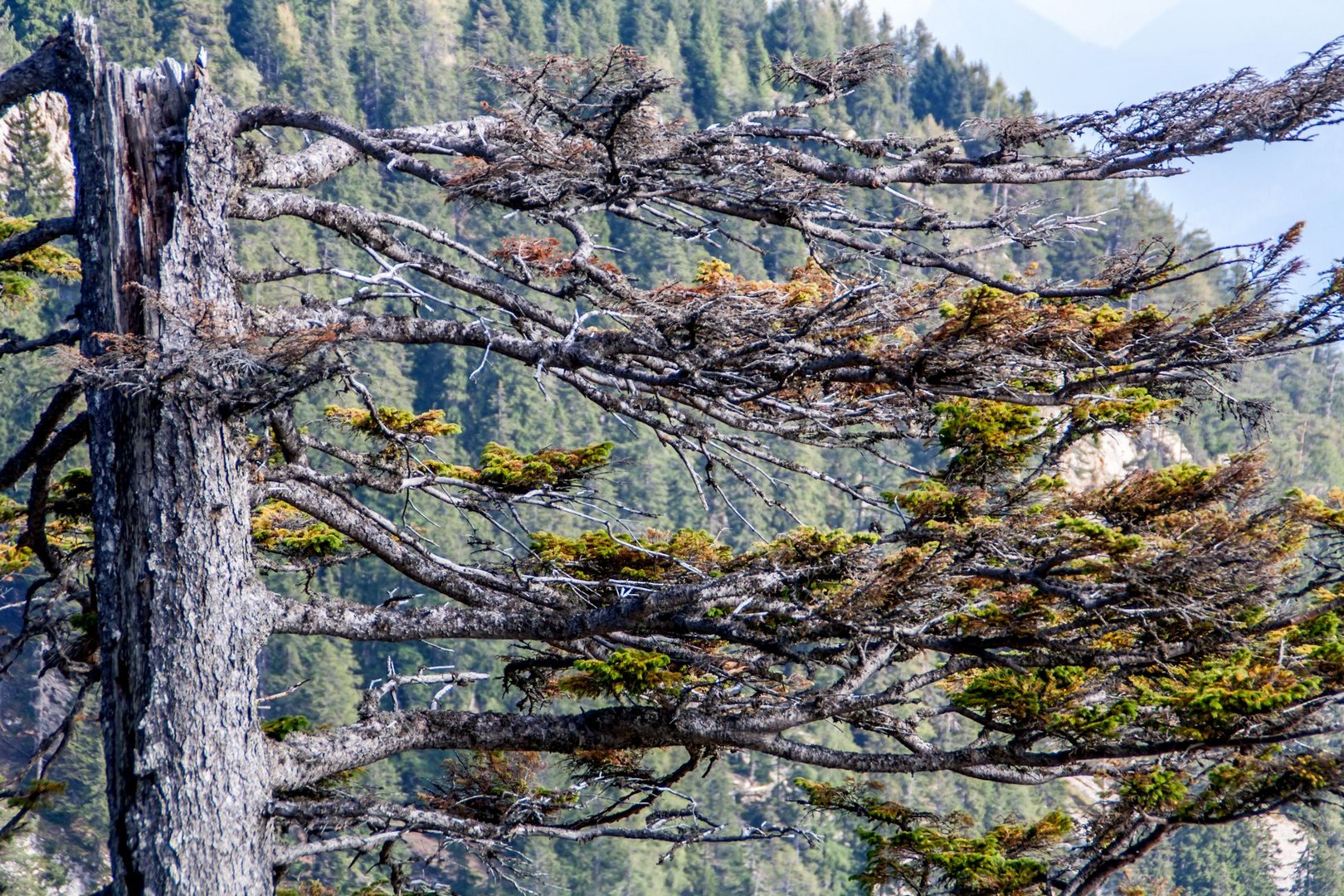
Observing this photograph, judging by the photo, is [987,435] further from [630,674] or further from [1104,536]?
[630,674]

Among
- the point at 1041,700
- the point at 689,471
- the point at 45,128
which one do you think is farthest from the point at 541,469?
the point at 45,128

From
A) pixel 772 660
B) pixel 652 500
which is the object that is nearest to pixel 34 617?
pixel 772 660

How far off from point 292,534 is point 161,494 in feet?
5.90

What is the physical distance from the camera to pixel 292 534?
599 centimetres

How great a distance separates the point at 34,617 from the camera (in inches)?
232

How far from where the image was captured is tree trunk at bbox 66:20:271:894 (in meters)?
4.17

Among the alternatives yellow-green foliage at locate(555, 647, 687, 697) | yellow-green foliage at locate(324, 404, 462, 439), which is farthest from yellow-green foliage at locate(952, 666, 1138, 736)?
yellow-green foliage at locate(324, 404, 462, 439)

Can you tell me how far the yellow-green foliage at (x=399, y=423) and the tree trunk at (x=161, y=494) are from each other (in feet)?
3.62

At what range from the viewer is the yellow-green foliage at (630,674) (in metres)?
4.76

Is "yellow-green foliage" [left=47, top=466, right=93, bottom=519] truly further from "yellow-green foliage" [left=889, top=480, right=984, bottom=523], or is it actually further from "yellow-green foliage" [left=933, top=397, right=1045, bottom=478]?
"yellow-green foliage" [left=933, top=397, right=1045, bottom=478]

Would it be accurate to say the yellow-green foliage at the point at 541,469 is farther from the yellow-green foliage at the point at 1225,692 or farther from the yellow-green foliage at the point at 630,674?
the yellow-green foliage at the point at 1225,692

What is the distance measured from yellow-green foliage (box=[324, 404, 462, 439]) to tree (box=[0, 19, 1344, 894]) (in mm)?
32

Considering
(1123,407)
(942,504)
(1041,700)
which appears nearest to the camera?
(1041,700)

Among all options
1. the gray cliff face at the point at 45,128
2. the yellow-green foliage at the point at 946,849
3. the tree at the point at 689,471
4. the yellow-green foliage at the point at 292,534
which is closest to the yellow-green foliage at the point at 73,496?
the tree at the point at 689,471
